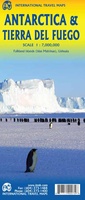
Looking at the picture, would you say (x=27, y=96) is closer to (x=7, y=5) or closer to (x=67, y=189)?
(x=7, y=5)

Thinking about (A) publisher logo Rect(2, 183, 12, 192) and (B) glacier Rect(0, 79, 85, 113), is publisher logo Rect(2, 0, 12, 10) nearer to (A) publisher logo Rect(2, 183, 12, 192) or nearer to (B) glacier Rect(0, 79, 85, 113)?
(A) publisher logo Rect(2, 183, 12, 192)

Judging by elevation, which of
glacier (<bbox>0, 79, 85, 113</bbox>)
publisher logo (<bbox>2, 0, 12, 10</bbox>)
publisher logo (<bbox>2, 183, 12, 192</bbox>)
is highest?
publisher logo (<bbox>2, 0, 12, 10</bbox>)

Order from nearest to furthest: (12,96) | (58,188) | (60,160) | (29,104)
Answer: (58,188), (60,160), (12,96), (29,104)

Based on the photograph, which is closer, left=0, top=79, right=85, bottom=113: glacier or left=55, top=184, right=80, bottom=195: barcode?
left=55, top=184, right=80, bottom=195: barcode

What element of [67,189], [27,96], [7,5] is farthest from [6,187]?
[27,96]

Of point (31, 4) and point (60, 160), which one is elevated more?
point (31, 4)

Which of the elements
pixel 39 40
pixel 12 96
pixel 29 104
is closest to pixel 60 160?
pixel 39 40

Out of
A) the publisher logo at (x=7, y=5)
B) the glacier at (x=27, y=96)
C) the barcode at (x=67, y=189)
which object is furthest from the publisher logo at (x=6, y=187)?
the glacier at (x=27, y=96)

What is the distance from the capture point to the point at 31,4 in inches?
343

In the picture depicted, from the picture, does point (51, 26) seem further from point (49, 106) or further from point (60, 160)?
point (49, 106)

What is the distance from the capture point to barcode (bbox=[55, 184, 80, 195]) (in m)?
7.40

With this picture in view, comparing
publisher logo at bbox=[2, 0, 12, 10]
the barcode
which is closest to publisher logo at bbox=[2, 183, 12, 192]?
the barcode

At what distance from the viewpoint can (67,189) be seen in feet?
24.5

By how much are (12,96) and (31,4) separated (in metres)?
129
